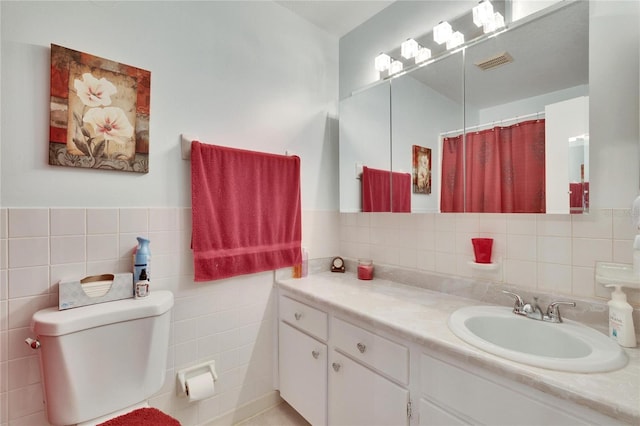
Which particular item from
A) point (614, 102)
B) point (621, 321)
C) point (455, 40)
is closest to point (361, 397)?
point (621, 321)

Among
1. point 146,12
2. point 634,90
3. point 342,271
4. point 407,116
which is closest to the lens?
point 634,90

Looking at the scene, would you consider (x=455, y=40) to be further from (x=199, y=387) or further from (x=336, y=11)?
(x=199, y=387)

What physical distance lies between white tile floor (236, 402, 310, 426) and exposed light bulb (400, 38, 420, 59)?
2235mm

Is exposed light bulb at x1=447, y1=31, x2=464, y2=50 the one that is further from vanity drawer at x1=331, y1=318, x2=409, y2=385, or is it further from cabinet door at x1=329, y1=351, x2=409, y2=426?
cabinet door at x1=329, y1=351, x2=409, y2=426

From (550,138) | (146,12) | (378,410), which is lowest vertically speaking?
(378,410)

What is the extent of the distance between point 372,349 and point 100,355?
1040 millimetres

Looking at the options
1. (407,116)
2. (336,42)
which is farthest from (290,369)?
(336,42)

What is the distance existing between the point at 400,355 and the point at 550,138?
1.06 meters

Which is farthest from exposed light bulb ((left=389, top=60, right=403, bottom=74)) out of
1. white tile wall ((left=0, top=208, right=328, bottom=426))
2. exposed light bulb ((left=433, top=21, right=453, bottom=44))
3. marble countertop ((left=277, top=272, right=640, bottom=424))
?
marble countertop ((left=277, top=272, right=640, bottom=424))

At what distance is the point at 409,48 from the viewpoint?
5.41 feet

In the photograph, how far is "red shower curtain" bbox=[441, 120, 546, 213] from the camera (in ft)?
3.90

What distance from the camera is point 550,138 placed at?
3.78 feet

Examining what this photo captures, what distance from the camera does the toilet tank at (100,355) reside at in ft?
3.19

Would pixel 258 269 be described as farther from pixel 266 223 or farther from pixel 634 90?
pixel 634 90
